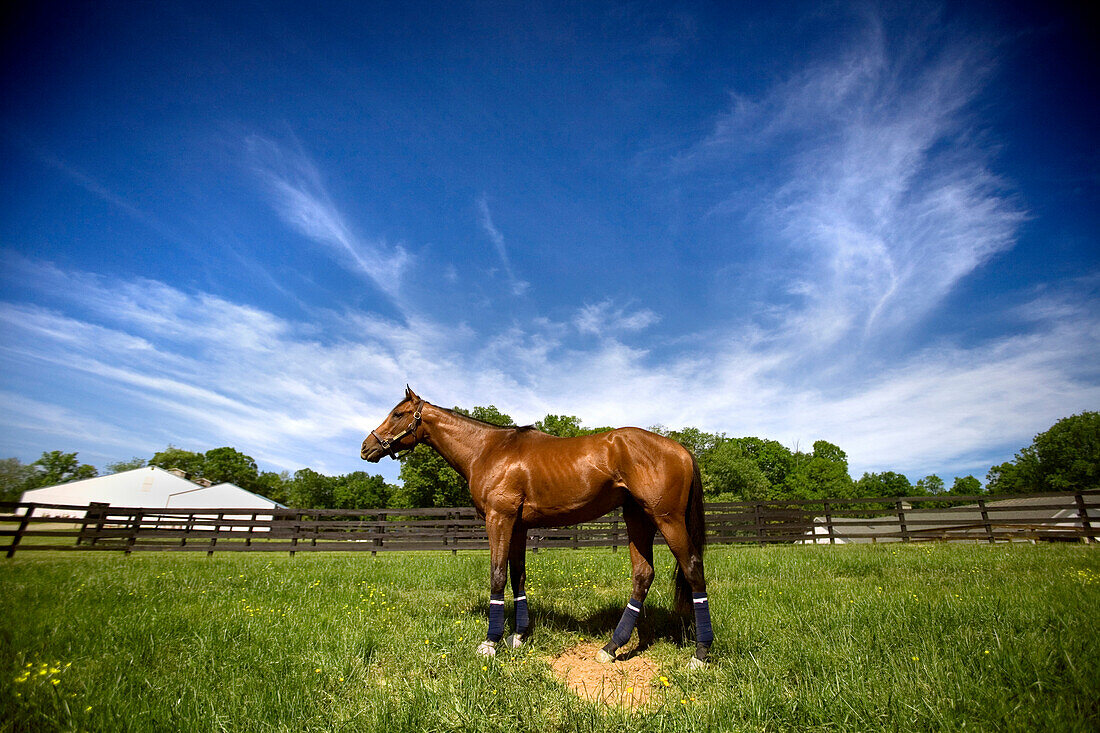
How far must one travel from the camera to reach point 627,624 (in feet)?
14.2

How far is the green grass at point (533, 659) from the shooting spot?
2.78 metres

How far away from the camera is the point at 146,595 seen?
6.48 meters

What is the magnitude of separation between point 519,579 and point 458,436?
1.73 m

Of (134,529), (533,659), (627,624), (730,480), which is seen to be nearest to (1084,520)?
(627,624)

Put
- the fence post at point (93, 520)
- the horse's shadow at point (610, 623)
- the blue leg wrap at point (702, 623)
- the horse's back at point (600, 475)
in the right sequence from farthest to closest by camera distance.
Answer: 1. the fence post at point (93, 520)
2. the horse's shadow at point (610, 623)
3. the horse's back at point (600, 475)
4. the blue leg wrap at point (702, 623)

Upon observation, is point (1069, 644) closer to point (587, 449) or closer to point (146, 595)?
point (587, 449)

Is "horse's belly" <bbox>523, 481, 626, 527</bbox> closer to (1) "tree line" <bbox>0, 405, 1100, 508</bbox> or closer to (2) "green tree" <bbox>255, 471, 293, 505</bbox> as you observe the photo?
(1) "tree line" <bbox>0, 405, 1100, 508</bbox>

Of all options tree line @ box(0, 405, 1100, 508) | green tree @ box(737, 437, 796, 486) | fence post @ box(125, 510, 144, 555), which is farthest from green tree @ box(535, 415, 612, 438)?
fence post @ box(125, 510, 144, 555)

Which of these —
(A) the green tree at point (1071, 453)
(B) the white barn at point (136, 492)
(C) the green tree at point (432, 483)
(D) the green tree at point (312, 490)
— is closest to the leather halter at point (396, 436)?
(C) the green tree at point (432, 483)

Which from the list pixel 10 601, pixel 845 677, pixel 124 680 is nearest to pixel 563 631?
pixel 845 677

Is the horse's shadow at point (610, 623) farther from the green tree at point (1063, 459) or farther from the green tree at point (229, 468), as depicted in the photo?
the green tree at point (229, 468)

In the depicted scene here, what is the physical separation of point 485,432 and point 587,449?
1.35 meters

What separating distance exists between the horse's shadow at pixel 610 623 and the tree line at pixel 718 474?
23.3 m

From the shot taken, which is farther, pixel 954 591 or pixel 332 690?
pixel 954 591
